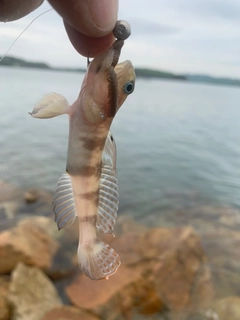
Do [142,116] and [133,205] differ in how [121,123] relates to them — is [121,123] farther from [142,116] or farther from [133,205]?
[133,205]

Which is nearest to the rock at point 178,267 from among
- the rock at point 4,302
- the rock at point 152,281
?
the rock at point 152,281

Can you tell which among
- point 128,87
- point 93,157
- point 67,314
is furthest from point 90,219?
point 67,314

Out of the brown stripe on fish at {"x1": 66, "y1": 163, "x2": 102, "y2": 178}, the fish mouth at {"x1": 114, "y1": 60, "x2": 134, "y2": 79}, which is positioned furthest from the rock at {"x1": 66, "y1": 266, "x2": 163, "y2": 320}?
the fish mouth at {"x1": 114, "y1": 60, "x2": 134, "y2": 79}

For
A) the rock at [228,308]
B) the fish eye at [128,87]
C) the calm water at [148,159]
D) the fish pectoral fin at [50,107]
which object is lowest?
the calm water at [148,159]

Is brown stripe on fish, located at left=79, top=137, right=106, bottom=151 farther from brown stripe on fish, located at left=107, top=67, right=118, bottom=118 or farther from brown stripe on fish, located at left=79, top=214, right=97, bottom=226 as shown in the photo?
brown stripe on fish, located at left=79, top=214, right=97, bottom=226

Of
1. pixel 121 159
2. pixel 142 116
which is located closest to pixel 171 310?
pixel 121 159

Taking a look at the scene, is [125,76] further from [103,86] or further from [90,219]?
[90,219]

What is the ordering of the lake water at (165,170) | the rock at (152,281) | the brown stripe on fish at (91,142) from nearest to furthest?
the brown stripe on fish at (91,142), the rock at (152,281), the lake water at (165,170)

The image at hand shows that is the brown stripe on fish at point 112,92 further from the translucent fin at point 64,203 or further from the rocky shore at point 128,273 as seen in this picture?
the rocky shore at point 128,273
